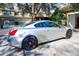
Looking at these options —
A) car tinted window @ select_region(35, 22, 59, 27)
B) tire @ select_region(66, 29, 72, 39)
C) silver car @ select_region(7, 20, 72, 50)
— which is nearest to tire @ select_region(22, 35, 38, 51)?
silver car @ select_region(7, 20, 72, 50)

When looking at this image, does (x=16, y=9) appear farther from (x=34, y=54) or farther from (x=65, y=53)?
(x=65, y=53)

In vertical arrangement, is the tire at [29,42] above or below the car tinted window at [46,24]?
below

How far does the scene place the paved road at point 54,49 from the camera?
2780 mm

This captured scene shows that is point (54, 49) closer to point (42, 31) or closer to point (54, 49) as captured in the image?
point (54, 49)

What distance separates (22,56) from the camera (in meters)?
2.80

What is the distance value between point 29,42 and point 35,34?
144 millimetres

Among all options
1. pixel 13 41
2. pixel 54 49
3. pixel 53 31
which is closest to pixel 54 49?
pixel 54 49

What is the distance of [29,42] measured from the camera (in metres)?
2.81

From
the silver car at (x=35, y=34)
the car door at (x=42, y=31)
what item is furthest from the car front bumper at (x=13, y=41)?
the car door at (x=42, y=31)

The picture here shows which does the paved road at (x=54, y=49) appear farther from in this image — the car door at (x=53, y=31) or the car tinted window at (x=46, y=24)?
the car tinted window at (x=46, y=24)

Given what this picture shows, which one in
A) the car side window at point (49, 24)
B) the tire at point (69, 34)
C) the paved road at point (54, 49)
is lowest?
the paved road at point (54, 49)

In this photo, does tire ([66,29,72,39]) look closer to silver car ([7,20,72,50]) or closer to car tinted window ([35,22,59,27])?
silver car ([7,20,72,50])

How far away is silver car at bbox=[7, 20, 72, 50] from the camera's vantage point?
9.08 ft

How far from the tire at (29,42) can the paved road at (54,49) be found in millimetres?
59
